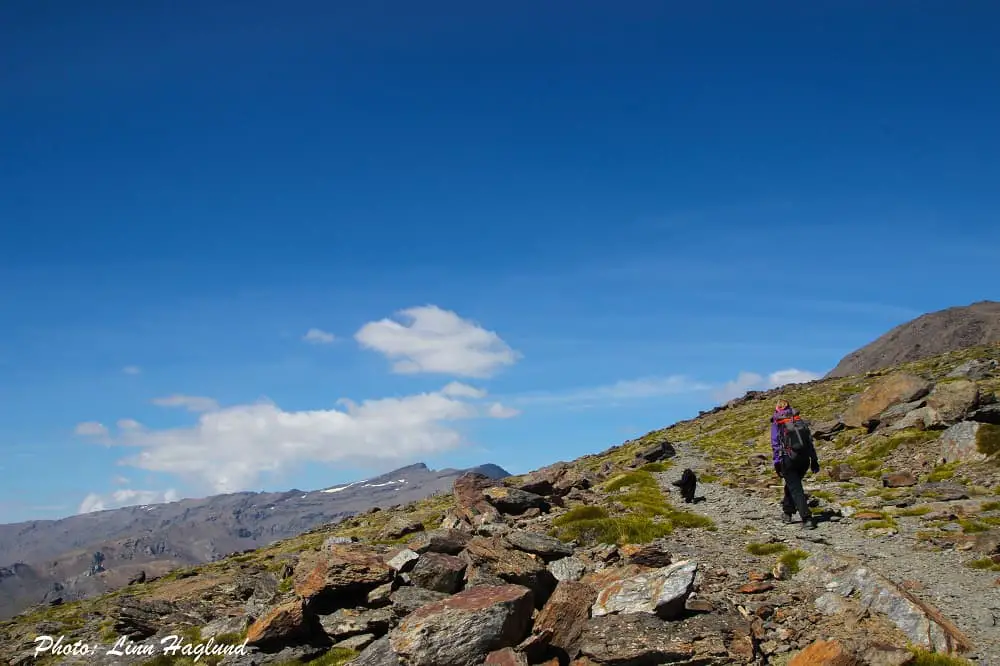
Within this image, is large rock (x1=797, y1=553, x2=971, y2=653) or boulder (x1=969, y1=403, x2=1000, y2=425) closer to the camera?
large rock (x1=797, y1=553, x2=971, y2=653)

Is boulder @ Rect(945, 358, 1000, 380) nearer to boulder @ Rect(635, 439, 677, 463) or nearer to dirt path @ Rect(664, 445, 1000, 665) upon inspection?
boulder @ Rect(635, 439, 677, 463)

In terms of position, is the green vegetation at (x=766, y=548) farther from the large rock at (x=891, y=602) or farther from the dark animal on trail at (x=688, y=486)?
the dark animal on trail at (x=688, y=486)

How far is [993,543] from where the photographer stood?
18.2 metres

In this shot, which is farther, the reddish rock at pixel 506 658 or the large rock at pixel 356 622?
the large rock at pixel 356 622

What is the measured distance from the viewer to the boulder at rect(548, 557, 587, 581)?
19817 mm

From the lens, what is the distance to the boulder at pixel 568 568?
19.8 m

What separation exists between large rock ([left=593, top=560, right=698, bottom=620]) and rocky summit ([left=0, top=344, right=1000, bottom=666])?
43mm

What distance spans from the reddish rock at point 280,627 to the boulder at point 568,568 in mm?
8541

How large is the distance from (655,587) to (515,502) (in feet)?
66.6

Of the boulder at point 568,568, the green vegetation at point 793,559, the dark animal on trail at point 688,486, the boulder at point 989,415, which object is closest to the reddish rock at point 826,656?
the green vegetation at point 793,559

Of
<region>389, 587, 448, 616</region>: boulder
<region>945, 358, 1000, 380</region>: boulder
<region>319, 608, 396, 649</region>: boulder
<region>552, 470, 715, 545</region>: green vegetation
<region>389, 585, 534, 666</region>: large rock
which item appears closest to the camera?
<region>389, 585, 534, 666</region>: large rock

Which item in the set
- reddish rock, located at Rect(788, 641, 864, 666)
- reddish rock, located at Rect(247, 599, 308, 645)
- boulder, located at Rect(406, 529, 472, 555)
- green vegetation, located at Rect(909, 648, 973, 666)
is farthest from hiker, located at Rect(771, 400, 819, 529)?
reddish rock, located at Rect(247, 599, 308, 645)

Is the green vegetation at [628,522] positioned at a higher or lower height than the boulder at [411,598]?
higher

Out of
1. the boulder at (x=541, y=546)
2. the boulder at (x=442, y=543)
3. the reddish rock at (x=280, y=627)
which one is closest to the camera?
the reddish rock at (x=280, y=627)
